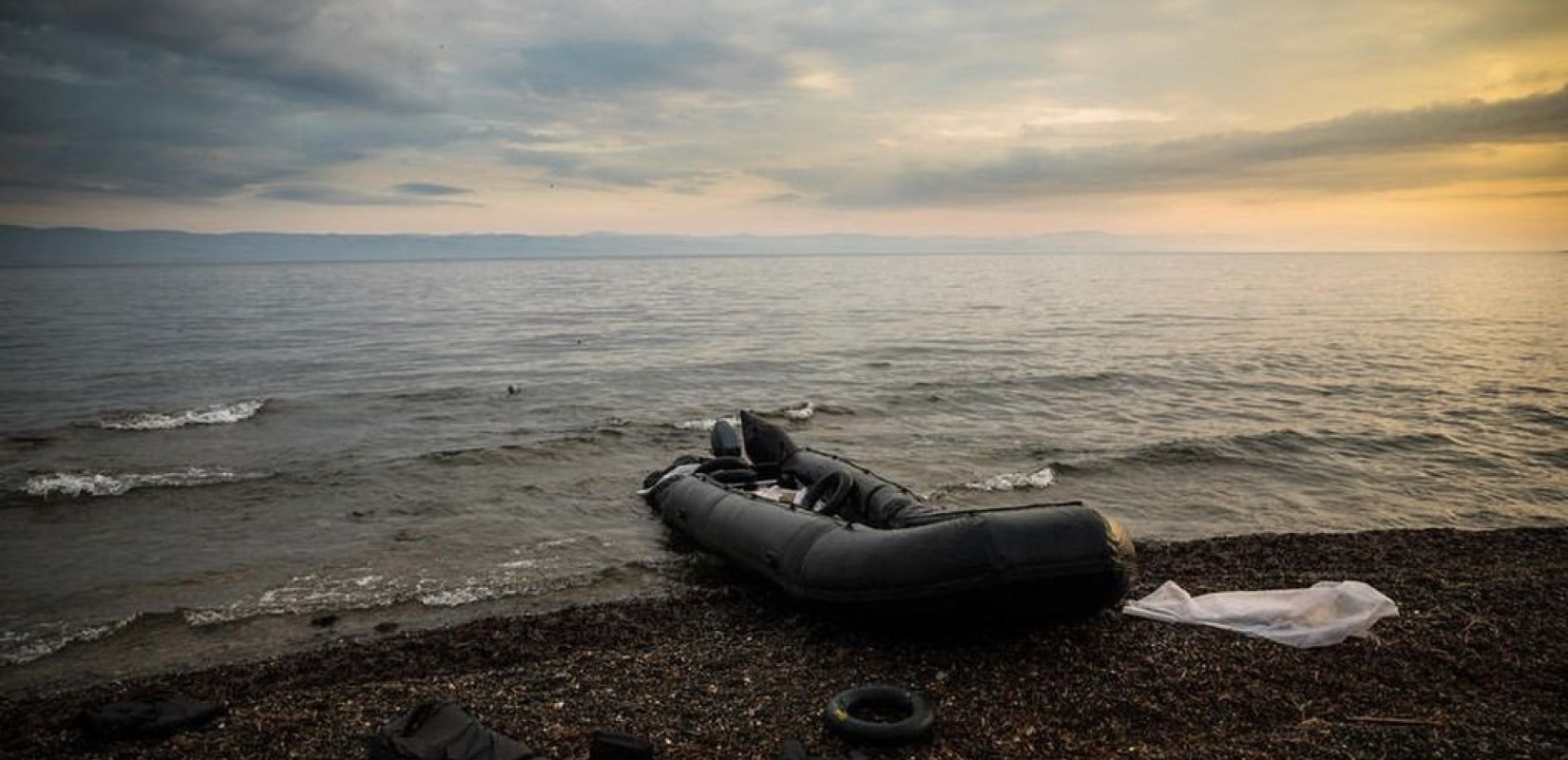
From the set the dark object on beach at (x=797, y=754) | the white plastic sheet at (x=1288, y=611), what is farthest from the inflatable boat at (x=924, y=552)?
the dark object on beach at (x=797, y=754)

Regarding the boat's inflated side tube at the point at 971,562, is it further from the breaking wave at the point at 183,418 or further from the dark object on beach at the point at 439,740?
the breaking wave at the point at 183,418

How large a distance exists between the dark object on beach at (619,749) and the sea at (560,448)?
439 centimetres

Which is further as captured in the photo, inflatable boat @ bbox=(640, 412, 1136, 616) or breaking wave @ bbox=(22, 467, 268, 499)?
breaking wave @ bbox=(22, 467, 268, 499)

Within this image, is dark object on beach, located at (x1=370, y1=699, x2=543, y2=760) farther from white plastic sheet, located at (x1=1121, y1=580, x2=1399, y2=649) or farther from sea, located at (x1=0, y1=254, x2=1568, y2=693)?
white plastic sheet, located at (x1=1121, y1=580, x2=1399, y2=649)

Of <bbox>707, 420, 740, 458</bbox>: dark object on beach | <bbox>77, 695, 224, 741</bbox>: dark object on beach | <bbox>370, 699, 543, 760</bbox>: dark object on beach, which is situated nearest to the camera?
<bbox>370, 699, 543, 760</bbox>: dark object on beach

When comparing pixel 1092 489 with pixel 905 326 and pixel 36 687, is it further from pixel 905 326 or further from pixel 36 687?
pixel 905 326

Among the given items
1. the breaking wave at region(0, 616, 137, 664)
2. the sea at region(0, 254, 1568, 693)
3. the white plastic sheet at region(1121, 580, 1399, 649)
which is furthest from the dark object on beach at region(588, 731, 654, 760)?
the breaking wave at region(0, 616, 137, 664)

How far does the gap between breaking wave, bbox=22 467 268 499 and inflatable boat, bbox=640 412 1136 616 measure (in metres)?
9.82

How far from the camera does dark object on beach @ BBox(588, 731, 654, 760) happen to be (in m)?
5.09

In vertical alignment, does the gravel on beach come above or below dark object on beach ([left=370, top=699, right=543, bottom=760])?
below

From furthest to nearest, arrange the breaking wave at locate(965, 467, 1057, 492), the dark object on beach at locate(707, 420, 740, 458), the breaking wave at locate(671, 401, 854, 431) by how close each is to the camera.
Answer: the breaking wave at locate(671, 401, 854, 431), the breaking wave at locate(965, 467, 1057, 492), the dark object on beach at locate(707, 420, 740, 458)

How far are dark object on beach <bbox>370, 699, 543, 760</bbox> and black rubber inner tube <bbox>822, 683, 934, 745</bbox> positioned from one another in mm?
1952

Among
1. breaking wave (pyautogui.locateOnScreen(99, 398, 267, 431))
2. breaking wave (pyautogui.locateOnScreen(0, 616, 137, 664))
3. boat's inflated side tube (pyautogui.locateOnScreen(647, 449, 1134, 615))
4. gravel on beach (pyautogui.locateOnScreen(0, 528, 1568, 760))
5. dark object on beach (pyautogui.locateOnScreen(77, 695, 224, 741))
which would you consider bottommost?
breaking wave (pyautogui.locateOnScreen(0, 616, 137, 664))

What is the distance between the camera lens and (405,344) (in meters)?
33.6
